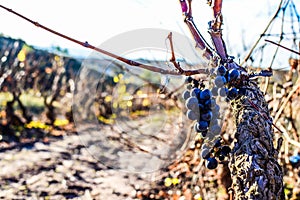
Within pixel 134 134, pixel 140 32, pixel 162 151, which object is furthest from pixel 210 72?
pixel 134 134

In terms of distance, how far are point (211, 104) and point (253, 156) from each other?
0.23 metres

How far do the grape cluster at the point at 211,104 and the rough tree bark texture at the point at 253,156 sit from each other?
0.07m

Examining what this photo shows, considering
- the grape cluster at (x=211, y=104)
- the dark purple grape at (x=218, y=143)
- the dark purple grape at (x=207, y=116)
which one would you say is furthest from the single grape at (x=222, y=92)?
the dark purple grape at (x=218, y=143)

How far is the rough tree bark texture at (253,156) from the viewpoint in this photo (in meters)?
1.38

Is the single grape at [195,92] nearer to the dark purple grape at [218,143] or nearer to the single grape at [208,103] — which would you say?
the single grape at [208,103]

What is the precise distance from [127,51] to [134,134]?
3.33m

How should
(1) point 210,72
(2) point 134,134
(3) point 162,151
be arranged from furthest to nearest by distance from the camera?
(2) point 134,134 → (3) point 162,151 → (1) point 210,72

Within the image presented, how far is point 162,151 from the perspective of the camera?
448 cm

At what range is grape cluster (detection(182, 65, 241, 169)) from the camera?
1.34 m

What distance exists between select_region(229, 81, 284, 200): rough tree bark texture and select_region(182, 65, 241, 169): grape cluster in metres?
0.07

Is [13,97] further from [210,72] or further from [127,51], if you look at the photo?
[210,72]

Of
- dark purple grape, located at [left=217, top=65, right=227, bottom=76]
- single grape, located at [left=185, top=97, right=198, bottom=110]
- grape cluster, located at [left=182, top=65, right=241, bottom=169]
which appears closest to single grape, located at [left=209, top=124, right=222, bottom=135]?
grape cluster, located at [left=182, top=65, right=241, bottom=169]

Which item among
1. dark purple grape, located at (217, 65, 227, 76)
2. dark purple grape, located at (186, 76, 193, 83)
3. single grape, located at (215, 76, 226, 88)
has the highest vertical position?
dark purple grape, located at (217, 65, 227, 76)

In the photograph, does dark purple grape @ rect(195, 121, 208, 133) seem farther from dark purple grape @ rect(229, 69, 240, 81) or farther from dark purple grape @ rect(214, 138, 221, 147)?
dark purple grape @ rect(229, 69, 240, 81)
